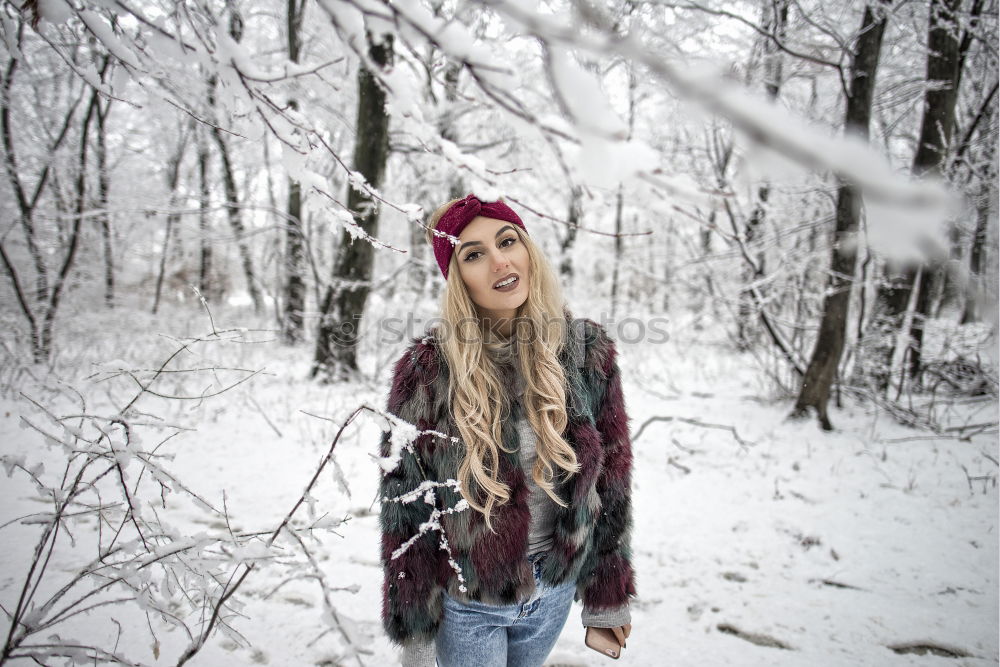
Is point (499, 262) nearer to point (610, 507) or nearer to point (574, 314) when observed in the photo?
point (610, 507)

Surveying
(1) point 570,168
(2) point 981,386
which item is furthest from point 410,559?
(2) point 981,386

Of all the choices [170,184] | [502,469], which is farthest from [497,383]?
[170,184]

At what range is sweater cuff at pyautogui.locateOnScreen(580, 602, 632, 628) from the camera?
4.46 feet

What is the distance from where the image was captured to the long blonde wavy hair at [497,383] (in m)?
1.30

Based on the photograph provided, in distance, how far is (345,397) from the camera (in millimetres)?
5238

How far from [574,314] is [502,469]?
3.49 m

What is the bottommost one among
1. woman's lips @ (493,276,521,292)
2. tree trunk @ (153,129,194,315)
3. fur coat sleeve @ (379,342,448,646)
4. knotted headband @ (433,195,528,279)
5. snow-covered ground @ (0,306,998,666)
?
snow-covered ground @ (0,306,998,666)

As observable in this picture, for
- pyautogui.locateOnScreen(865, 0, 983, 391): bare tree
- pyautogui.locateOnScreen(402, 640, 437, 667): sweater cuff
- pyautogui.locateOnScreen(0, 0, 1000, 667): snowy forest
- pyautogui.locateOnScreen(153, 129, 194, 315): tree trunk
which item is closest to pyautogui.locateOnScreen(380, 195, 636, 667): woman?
pyautogui.locateOnScreen(402, 640, 437, 667): sweater cuff

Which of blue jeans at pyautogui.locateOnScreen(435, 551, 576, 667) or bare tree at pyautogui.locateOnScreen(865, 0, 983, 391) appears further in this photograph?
bare tree at pyautogui.locateOnScreen(865, 0, 983, 391)

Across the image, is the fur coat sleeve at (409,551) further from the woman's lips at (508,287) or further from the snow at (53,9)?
the snow at (53,9)

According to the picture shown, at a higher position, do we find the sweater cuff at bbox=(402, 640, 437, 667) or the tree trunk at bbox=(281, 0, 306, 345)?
the tree trunk at bbox=(281, 0, 306, 345)

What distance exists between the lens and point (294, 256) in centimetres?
811

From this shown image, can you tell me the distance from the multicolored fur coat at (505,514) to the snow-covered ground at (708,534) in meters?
0.21

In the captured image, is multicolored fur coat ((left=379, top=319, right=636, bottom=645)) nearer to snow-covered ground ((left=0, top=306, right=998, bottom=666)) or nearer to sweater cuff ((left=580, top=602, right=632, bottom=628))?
sweater cuff ((left=580, top=602, right=632, bottom=628))
